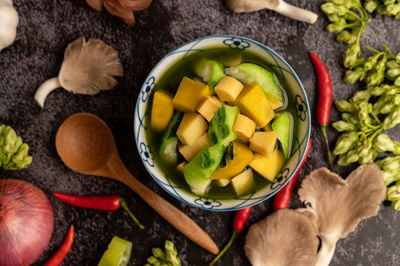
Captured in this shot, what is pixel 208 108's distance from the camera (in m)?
1.69

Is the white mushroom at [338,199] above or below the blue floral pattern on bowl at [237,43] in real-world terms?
below

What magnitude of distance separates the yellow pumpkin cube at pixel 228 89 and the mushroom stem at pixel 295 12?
2.12ft

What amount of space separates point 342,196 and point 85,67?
1585mm

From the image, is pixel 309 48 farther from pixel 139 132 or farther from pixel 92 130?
pixel 92 130

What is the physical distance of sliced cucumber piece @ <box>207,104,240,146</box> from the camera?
1.64 meters

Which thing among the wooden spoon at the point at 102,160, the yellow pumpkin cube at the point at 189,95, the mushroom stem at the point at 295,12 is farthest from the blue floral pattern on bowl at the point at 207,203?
the mushroom stem at the point at 295,12

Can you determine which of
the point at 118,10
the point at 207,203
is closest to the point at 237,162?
the point at 207,203

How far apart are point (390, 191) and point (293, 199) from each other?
1.71 ft

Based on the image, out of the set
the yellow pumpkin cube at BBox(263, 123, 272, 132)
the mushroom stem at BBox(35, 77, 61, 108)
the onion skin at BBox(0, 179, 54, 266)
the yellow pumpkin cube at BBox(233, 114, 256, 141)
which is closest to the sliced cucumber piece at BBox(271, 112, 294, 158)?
the yellow pumpkin cube at BBox(263, 123, 272, 132)

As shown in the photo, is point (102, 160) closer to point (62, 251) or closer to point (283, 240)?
point (62, 251)

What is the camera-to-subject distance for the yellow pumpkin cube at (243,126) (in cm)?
167

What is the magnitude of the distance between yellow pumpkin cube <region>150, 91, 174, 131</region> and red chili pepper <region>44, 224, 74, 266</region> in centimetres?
82

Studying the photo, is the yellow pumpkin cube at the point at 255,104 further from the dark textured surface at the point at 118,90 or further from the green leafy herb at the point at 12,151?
the green leafy herb at the point at 12,151

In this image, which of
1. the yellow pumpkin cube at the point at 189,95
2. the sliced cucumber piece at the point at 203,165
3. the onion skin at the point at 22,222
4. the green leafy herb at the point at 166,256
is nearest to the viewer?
the sliced cucumber piece at the point at 203,165
